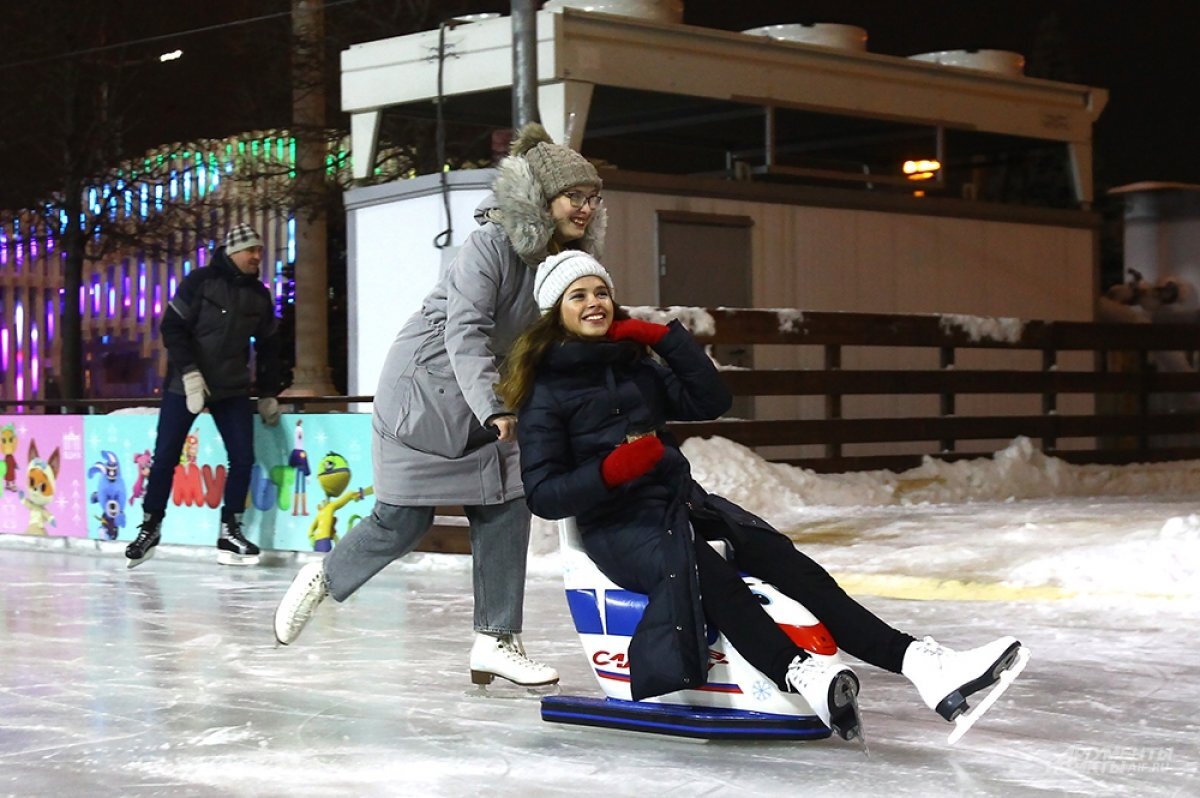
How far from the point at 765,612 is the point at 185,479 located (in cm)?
717

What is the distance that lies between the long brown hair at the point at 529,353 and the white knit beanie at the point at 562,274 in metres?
0.03

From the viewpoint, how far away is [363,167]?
44.2 ft

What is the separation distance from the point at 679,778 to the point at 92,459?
321 inches

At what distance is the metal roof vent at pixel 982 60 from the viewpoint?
1474cm

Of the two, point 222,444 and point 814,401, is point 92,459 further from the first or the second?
point 814,401

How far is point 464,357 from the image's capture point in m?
5.12

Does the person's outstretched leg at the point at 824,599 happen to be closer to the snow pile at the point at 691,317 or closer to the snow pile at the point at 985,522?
the snow pile at the point at 985,522

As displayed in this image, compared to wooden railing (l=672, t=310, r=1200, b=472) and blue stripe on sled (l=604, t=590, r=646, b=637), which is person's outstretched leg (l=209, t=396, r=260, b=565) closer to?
wooden railing (l=672, t=310, r=1200, b=472)

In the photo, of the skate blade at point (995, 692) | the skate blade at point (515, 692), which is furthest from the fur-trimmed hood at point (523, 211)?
the skate blade at point (995, 692)

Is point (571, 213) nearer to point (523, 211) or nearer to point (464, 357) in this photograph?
point (523, 211)

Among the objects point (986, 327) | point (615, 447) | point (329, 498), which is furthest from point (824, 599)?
point (986, 327)

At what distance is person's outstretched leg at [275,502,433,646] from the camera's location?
556 cm

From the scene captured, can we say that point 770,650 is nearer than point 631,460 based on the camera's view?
Yes

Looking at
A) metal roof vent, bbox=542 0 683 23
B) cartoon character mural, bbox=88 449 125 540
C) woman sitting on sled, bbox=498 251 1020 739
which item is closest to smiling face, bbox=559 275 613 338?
woman sitting on sled, bbox=498 251 1020 739
